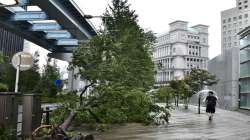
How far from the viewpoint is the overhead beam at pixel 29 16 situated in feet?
110

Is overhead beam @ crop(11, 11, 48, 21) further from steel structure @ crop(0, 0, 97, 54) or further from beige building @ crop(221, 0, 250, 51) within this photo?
beige building @ crop(221, 0, 250, 51)

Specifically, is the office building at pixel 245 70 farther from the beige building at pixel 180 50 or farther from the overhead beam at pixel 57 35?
the beige building at pixel 180 50

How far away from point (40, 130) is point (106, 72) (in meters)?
5.95

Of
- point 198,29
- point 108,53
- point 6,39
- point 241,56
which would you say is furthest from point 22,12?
point 198,29

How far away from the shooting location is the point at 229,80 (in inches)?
1800

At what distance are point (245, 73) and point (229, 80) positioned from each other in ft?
17.3

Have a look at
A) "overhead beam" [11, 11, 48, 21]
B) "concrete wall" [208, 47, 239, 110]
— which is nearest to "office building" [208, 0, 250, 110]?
"concrete wall" [208, 47, 239, 110]

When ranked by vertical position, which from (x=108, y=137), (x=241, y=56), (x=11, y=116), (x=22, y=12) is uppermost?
(x=22, y=12)

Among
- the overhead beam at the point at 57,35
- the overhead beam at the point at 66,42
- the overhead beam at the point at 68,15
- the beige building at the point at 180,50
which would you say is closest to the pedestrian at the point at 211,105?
the overhead beam at the point at 68,15

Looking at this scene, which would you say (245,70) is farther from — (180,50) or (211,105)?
(180,50)

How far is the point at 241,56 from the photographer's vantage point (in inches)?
1667

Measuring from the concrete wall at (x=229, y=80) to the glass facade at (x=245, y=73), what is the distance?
1.72 meters

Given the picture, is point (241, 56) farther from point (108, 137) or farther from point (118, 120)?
point (108, 137)

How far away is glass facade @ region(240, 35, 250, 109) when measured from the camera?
129 feet
